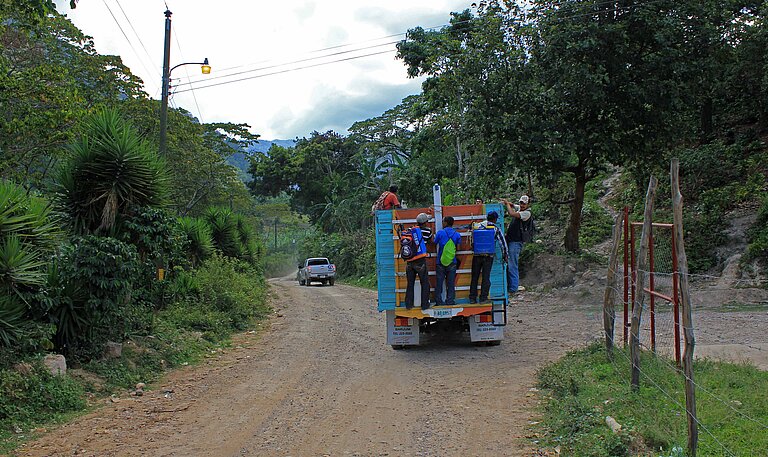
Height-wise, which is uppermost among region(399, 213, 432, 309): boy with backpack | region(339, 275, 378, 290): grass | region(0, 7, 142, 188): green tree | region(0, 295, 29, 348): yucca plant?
region(0, 7, 142, 188): green tree

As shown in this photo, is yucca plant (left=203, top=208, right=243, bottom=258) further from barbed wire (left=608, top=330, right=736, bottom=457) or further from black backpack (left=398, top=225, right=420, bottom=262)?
barbed wire (left=608, top=330, right=736, bottom=457)

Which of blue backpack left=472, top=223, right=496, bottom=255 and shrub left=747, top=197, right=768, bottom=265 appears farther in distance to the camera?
shrub left=747, top=197, right=768, bottom=265

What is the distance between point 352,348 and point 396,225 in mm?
2659

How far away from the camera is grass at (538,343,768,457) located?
518cm

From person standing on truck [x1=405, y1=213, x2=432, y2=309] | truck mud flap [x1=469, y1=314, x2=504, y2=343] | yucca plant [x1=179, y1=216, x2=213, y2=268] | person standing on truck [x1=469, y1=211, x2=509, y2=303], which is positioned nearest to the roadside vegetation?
yucca plant [x1=179, y1=216, x2=213, y2=268]

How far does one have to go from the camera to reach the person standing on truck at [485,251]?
10.3 metres

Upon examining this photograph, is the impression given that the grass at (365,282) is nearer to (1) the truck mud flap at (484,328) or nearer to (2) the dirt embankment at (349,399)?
(2) the dirt embankment at (349,399)

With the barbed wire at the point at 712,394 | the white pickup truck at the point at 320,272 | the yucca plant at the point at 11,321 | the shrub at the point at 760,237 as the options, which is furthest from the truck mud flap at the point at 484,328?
the white pickup truck at the point at 320,272

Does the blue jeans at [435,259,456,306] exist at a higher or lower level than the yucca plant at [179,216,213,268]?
lower

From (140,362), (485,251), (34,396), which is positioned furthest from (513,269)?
(34,396)

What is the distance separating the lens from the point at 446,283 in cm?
1051

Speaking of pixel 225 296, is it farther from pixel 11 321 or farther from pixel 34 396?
pixel 34 396

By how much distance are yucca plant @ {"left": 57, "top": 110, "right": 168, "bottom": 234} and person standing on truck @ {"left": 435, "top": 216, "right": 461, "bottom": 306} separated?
498cm

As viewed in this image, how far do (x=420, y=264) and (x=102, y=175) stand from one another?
208 inches
